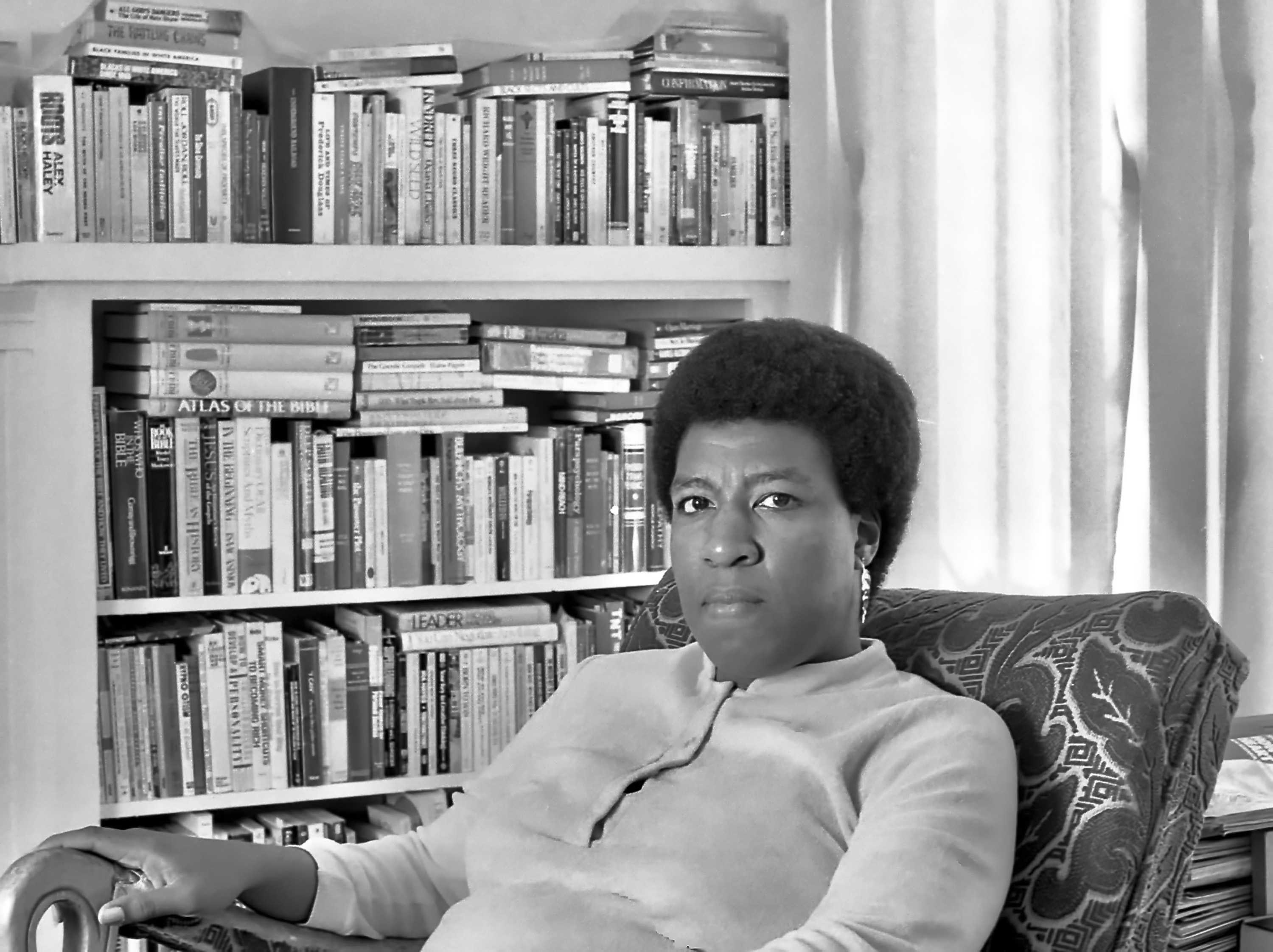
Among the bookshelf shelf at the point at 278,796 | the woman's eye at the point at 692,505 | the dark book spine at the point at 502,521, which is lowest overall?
the bookshelf shelf at the point at 278,796

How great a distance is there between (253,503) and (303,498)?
0.08 meters

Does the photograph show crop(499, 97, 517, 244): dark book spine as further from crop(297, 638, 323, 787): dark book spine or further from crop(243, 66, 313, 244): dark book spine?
crop(297, 638, 323, 787): dark book spine

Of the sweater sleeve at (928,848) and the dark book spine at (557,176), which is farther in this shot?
the dark book spine at (557,176)

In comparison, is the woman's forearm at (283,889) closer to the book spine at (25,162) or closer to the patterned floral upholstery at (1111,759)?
the patterned floral upholstery at (1111,759)

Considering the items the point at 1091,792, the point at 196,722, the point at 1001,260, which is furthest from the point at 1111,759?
the point at 196,722

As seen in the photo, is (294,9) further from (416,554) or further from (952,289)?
(952,289)

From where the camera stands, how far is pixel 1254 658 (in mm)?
1805

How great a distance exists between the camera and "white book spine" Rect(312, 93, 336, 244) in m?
2.45

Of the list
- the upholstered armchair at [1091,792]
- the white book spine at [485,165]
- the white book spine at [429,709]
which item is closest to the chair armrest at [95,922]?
the upholstered armchair at [1091,792]

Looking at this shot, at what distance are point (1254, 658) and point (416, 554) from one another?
4.20ft

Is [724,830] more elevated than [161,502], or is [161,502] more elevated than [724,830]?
[161,502]

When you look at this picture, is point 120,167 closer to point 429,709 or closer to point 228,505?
point 228,505

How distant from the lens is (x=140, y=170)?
7.77ft

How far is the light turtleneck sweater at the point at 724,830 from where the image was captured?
114cm
